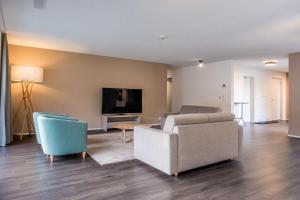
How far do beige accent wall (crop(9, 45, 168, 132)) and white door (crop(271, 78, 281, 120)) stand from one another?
6.13m

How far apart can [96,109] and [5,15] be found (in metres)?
3.79

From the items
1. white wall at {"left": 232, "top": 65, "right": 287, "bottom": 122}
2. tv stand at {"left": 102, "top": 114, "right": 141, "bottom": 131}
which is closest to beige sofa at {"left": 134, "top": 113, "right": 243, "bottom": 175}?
tv stand at {"left": 102, "top": 114, "right": 141, "bottom": 131}

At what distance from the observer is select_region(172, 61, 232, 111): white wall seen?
736 centimetres

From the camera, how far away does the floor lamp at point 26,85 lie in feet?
17.0

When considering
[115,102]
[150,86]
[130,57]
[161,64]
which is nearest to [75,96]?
[115,102]

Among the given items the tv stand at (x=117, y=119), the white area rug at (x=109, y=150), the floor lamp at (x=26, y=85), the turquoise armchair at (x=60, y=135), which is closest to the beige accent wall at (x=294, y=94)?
the tv stand at (x=117, y=119)

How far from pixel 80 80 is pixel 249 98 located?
7151 millimetres

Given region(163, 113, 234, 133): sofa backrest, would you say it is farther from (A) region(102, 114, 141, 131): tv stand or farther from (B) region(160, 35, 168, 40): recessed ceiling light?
(A) region(102, 114, 141, 131): tv stand

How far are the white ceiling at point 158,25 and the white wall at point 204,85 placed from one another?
152 centimetres

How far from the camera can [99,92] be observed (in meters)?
6.88

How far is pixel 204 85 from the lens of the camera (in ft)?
26.8

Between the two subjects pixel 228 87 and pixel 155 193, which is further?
pixel 228 87

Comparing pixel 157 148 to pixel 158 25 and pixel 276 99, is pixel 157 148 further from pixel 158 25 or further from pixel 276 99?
pixel 276 99

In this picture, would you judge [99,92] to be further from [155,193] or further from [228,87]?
[155,193]
